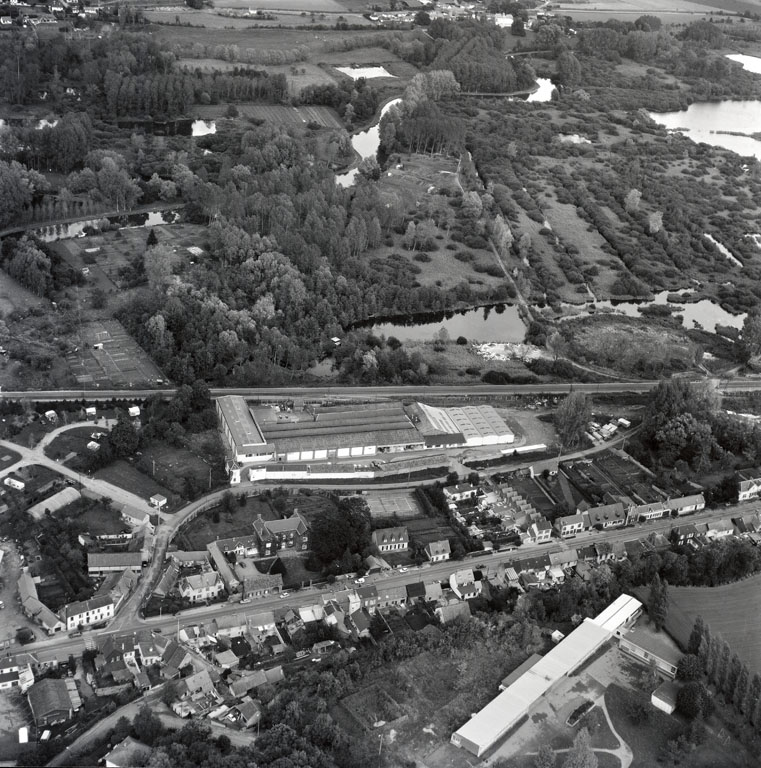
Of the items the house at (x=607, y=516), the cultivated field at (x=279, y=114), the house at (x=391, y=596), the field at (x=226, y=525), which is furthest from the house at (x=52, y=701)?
the cultivated field at (x=279, y=114)

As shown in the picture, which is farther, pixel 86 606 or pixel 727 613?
pixel 727 613

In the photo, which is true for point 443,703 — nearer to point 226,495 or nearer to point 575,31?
point 226,495

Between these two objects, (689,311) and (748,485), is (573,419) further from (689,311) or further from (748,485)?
(689,311)

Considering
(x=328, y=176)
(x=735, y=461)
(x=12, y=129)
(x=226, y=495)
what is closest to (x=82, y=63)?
(x=12, y=129)

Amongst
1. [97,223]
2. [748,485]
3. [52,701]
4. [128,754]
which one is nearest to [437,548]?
[128,754]

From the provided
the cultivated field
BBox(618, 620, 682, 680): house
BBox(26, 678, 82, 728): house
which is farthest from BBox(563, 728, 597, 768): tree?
the cultivated field

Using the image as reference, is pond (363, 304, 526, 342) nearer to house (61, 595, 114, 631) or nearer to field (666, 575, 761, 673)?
field (666, 575, 761, 673)

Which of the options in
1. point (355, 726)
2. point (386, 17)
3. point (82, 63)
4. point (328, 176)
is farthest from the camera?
point (386, 17)
